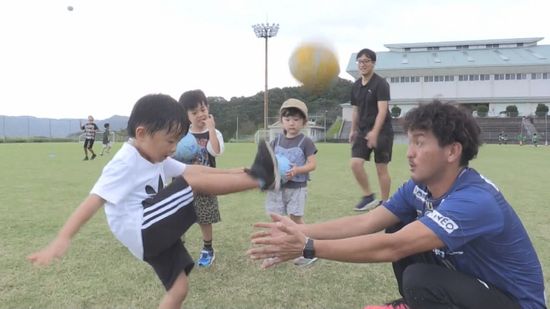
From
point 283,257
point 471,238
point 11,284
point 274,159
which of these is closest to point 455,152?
point 471,238

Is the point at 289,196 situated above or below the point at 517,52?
below

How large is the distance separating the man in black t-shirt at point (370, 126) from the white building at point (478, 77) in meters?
50.3

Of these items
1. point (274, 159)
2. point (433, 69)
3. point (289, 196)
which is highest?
point (433, 69)

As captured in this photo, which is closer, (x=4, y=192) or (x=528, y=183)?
(x=4, y=192)

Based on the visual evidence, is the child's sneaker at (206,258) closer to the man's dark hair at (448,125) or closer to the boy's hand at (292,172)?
the boy's hand at (292,172)

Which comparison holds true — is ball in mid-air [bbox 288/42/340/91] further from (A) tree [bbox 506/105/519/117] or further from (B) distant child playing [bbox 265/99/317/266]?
(A) tree [bbox 506/105/519/117]

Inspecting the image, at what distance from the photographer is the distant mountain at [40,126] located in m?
53.2

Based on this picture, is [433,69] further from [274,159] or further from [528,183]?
[274,159]

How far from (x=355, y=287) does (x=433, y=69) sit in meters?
58.2

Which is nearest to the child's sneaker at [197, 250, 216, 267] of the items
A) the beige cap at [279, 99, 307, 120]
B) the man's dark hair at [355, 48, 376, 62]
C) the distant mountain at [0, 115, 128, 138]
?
the beige cap at [279, 99, 307, 120]

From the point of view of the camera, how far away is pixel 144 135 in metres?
2.65

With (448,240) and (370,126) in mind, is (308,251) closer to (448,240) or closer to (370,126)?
(448,240)

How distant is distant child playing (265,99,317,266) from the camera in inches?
176

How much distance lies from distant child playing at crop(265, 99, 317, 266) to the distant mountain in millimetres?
50532
